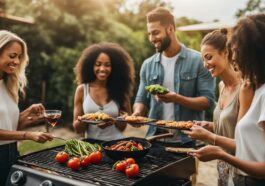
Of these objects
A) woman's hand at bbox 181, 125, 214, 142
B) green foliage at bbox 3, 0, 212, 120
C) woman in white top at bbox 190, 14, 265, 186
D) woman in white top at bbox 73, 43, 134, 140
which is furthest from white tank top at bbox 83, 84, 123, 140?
green foliage at bbox 3, 0, 212, 120

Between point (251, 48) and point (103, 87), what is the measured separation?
2.52m

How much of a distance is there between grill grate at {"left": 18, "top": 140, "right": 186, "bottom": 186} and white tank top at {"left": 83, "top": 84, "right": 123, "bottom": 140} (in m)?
0.73

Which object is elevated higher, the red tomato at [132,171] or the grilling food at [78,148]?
the grilling food at [78,148]

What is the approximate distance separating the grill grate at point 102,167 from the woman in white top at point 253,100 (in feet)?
2.56

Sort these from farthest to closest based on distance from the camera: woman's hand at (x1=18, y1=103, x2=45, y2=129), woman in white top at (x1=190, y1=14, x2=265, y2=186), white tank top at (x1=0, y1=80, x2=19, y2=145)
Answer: woman's hand at (x1=18, y1=103, x2=45, y2=129)
white tank top at (x1=0, y1=80, x2=19, y2=145)
woman in white top at (x1=190, y1=14, x2=265, y2=186)

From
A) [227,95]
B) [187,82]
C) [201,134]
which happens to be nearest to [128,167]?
[201,134]

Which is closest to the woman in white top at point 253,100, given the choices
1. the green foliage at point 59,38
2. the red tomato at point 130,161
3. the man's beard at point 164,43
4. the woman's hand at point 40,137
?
the red tomato at point 130,161

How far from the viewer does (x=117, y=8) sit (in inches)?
781

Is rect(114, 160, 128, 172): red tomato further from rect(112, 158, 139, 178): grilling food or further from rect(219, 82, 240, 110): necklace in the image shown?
rect(219, 82, 240, 110): necklace

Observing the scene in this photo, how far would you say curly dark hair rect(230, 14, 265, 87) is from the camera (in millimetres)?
2336

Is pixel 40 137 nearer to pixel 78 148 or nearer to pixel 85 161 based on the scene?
pixel 78 148

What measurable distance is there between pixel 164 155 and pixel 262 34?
156cm

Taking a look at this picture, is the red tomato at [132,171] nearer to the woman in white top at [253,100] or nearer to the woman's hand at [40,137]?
the woman in white top at [253,100]

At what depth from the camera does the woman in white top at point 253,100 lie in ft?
7.60
